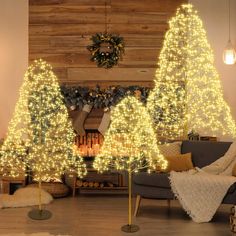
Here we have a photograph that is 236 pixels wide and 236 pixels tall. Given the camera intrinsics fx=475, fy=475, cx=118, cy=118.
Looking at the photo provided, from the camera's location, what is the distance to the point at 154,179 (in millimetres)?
5141

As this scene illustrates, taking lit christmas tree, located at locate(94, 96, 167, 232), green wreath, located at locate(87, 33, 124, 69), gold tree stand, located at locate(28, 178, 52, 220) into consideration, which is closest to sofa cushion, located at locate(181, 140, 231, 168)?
lit christmas tree, located at locate(94, 96, 167, 232)

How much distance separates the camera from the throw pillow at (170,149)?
18.7ft

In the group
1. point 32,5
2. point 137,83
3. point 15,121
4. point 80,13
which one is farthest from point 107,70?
point 15,121

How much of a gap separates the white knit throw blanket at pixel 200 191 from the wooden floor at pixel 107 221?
0.40 feet

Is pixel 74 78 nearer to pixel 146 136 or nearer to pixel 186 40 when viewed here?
pixel 186 40

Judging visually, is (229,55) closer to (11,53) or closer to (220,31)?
(220,31)

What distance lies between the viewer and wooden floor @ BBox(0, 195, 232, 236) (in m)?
4.55

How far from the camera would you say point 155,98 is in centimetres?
657

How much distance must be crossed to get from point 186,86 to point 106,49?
124cm

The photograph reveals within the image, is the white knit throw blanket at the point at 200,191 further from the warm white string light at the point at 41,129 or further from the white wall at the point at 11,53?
the white wall at the point at 11,53

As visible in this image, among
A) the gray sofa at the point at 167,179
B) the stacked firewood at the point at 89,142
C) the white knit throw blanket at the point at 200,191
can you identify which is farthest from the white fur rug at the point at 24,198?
the white knit throw blanket at the point at 200,191

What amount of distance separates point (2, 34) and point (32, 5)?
601 millimetres

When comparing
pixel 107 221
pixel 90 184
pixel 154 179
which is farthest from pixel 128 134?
pixel 90 184

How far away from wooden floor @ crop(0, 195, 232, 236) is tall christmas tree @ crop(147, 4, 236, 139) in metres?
1.29
